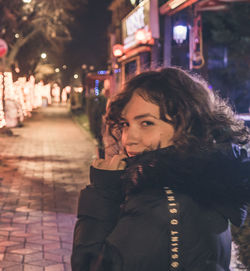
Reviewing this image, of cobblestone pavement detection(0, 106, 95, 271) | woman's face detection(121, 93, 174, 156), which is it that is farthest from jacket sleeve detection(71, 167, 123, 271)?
cobblestone pavement detection(0, 106, 95, 271)

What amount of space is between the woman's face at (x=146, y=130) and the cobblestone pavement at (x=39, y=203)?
3.20 metres

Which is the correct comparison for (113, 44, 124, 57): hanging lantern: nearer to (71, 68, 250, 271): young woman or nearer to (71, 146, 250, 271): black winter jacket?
(71, 68, 250, 271): young woman

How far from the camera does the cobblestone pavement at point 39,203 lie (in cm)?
452

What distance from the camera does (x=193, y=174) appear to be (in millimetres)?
1326

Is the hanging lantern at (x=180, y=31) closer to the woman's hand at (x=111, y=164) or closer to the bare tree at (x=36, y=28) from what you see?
the woman's hand at (x=111, y=164)

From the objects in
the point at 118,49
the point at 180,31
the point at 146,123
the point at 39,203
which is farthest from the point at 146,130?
the point at 118,49

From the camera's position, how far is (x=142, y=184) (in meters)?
1.33

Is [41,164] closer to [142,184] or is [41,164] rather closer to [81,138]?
[81,138]

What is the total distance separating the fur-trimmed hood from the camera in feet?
4.34

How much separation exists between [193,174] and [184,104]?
0.88 feet

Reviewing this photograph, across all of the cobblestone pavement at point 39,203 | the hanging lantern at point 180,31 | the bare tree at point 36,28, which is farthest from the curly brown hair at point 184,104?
the bare tree at point 36,28

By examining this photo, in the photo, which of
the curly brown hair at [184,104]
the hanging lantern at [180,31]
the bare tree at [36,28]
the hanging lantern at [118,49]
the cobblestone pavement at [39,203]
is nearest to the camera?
the curly brown hair at [184,104]

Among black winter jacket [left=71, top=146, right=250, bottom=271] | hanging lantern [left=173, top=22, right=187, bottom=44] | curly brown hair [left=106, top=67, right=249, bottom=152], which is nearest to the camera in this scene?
black winter jacket [left=71, top=146, right=250, bottom=271]

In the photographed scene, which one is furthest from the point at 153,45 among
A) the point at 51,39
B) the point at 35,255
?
the point at 51,39
